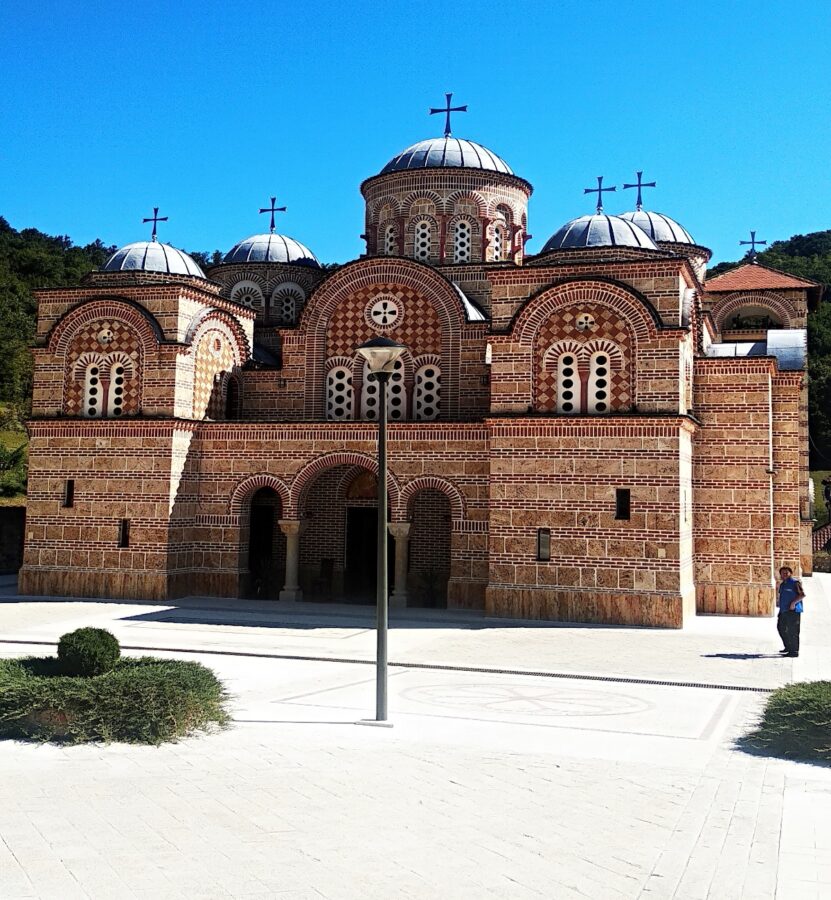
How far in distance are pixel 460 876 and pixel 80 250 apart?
55481 millimetres

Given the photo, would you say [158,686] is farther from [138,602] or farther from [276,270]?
Result: [276,270]

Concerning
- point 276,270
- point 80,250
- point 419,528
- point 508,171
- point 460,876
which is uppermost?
point 80,250

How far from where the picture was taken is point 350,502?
2098 cm

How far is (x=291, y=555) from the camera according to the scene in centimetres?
1964

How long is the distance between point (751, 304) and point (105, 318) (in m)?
19.2

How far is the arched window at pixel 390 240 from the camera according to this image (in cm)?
2412

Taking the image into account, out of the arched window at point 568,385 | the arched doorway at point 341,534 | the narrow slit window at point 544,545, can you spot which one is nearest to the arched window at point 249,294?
the arched doorway at point 341,534

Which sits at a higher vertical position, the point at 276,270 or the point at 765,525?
the point at 276,270

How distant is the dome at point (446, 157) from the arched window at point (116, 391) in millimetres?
8962

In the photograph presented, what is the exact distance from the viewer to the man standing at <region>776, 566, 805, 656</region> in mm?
13117

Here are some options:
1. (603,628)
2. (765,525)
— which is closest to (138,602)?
(603,628)

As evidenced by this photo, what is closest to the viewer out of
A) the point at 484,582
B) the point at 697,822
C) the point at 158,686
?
the point at 697,822

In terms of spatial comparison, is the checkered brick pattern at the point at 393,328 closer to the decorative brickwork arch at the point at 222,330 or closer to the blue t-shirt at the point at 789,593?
the decorative brickwork arch at the point at 222,330

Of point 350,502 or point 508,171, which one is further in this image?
point 508,171
